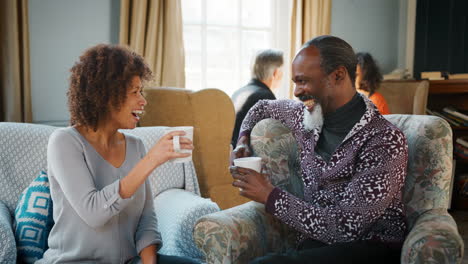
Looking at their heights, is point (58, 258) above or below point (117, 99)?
below

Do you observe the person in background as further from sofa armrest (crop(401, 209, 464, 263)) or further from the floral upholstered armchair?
sofa armrest (crop(401, 209, 464, 263))

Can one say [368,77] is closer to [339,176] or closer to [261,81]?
[261,81]

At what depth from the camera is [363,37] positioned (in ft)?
15.4

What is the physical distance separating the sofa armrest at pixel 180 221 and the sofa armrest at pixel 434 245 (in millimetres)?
767

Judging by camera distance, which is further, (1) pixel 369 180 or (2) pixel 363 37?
→ (2) pixel 363 37

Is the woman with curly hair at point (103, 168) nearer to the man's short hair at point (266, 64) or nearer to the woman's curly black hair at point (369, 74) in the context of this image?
the man's short hair at point (266, 64)

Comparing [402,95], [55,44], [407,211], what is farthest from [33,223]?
[402,95]

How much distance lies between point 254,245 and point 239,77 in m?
2.86

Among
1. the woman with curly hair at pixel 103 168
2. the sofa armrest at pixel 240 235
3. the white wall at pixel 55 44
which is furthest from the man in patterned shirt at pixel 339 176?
the white wall at pixel 55 44

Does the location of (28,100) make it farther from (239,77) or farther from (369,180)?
(369,180)

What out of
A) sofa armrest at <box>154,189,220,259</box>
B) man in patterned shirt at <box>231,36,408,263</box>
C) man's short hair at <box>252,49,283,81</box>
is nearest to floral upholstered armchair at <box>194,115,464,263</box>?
man in patterned shirt at <box>231,36,408,263</box>

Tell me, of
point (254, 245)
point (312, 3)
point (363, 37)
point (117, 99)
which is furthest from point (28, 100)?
point (363, 37)

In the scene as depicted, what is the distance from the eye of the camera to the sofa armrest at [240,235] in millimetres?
1391

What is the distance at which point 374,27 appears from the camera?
15.5 feet
